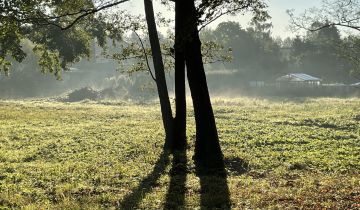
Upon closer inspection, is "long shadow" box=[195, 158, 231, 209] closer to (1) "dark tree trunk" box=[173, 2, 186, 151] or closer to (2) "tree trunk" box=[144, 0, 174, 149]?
(1) "dark tree trunk" box=[173, 2, 186, 151]

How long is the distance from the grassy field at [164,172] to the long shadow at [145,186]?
1.1 inches

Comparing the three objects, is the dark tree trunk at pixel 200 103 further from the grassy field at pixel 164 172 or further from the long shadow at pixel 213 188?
the grassy field at pixel 164 172

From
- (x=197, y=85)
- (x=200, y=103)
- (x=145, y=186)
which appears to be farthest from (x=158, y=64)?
(x=145, y=186)

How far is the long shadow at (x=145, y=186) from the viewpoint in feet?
35.0

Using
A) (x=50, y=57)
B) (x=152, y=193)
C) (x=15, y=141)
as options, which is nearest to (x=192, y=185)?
(x=152, y=193)

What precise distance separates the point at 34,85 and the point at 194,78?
9614cm

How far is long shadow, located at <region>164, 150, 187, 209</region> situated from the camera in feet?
35.1

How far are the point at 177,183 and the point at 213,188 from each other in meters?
1.32

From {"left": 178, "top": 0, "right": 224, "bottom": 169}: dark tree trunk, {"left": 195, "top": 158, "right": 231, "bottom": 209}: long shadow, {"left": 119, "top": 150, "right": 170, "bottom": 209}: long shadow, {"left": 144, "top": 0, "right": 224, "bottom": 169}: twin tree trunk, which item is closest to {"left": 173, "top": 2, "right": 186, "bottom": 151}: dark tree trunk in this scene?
{"left": 144, "top": 0, "right": 224, "bottom": 169}: twin tree trunk

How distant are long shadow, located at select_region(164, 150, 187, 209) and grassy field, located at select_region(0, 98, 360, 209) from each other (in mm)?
30

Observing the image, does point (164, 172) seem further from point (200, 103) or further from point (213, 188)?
point (213, 188)

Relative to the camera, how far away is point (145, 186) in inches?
502

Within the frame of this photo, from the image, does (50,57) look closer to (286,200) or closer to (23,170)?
(23,170)

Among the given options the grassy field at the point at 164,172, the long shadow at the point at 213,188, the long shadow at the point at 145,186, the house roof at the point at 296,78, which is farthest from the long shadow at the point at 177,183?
the house roof at the point at 296,78
